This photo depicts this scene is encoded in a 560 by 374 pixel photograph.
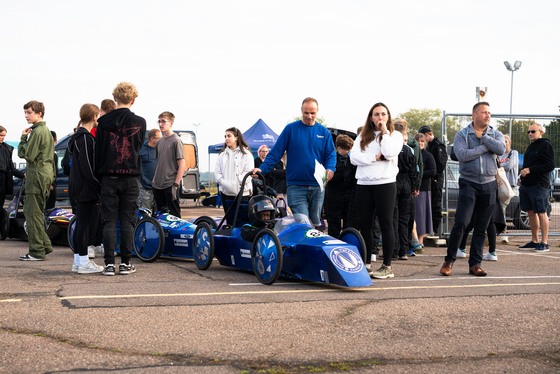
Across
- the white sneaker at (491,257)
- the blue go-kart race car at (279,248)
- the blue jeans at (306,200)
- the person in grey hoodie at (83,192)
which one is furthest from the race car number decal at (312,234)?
the white sneaker at (491,257)

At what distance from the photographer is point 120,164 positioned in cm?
864

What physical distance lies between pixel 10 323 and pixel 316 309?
88.8 inches

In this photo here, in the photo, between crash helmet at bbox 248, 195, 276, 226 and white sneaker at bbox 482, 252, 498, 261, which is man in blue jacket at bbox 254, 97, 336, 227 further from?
white sneaker at bbox 482, 252, 498, 261

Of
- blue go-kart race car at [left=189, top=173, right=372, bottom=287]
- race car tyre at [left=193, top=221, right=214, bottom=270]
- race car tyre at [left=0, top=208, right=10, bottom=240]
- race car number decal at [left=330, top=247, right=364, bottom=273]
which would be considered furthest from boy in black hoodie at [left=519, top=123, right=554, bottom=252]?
race car tyre at [left=0, top=208, right=10, bottom=240]

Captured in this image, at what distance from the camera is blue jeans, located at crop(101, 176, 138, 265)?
341 inches

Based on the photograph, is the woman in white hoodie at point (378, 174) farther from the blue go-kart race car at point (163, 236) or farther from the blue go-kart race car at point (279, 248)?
the blue go-kart race car at point (163, 236)

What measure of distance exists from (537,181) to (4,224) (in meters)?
8.57

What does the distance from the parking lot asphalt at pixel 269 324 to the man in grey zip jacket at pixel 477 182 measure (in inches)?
15.5

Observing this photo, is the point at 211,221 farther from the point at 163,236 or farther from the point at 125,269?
the point at 125,269

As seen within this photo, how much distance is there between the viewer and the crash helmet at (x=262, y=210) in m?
8.37

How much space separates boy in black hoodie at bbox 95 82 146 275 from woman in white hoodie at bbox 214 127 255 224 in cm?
198

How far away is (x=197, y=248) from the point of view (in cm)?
937

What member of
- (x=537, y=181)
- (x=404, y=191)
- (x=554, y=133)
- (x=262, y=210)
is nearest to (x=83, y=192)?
(x=262, y=210)

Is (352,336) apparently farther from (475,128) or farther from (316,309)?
(475,128)
